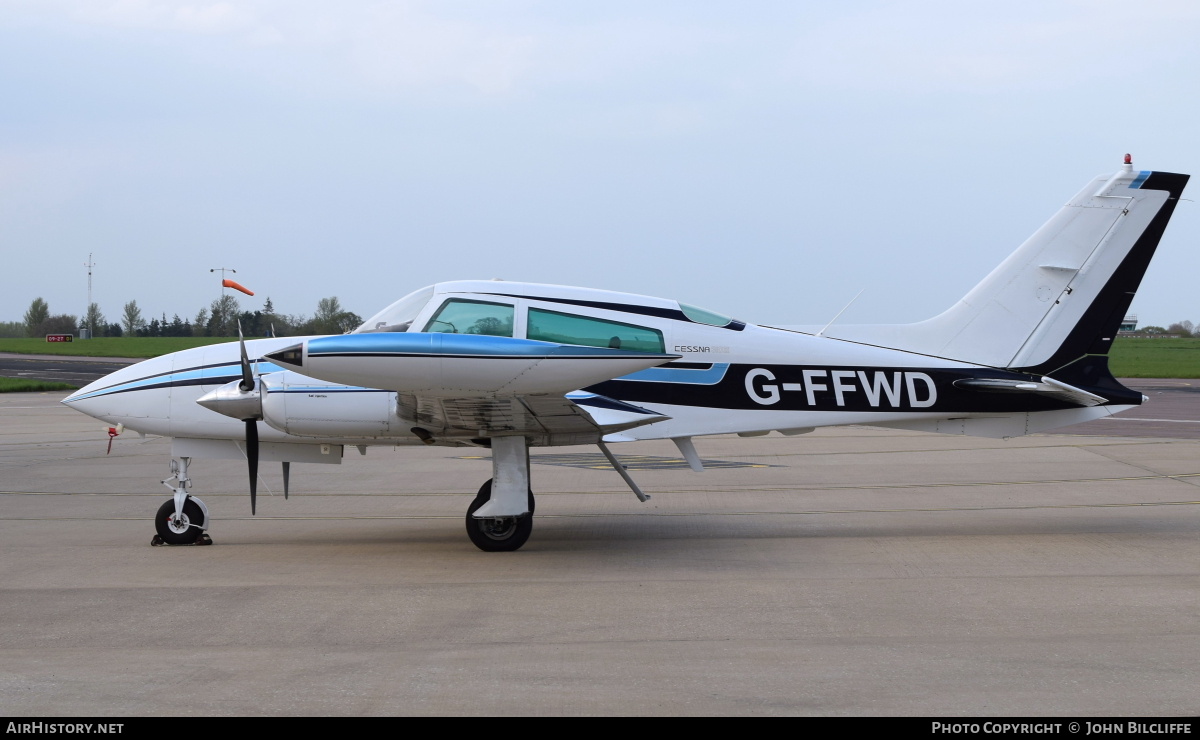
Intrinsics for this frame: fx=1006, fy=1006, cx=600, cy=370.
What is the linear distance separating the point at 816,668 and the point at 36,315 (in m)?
146

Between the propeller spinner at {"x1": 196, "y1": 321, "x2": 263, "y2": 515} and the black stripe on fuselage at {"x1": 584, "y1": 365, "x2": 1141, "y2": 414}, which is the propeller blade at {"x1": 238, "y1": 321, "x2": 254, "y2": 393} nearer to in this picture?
the propeller spinner at {"x1": 196, "y1": 321, "x2": 263, "y2": 515}

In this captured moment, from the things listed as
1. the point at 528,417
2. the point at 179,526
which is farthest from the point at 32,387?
the point at 528,417

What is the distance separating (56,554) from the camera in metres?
9.43

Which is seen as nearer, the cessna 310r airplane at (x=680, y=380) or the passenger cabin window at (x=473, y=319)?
the passenger cabin window at (x=473, y=319)

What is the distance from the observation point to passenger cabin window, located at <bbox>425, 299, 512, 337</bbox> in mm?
9188

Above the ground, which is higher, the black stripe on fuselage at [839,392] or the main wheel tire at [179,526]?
the black stripe on fuselage at [839,392]

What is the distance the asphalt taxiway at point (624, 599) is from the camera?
534cm

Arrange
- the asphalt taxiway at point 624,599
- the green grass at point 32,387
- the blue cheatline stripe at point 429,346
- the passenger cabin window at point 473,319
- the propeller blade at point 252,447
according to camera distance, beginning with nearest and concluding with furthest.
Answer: the asphalt taxiway at point 624,599 < the blue cheatline stripe at point 429,346 < the passenger cabin window at point 473,319 < the propeller blade at point 252,447 < the green grass at point 32,387

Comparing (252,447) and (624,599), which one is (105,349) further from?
(624,599)

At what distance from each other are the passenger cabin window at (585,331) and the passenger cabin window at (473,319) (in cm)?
24

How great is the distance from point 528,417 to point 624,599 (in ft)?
7.39

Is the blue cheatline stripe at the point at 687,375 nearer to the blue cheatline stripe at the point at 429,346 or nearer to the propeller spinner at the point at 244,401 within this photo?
the blue cheatline stripe at the point at 429,346

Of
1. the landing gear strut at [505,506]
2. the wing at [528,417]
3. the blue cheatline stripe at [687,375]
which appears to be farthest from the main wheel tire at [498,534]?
the blue cheatline stripe at [687,375]

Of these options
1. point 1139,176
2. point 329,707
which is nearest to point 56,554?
point 329,707
